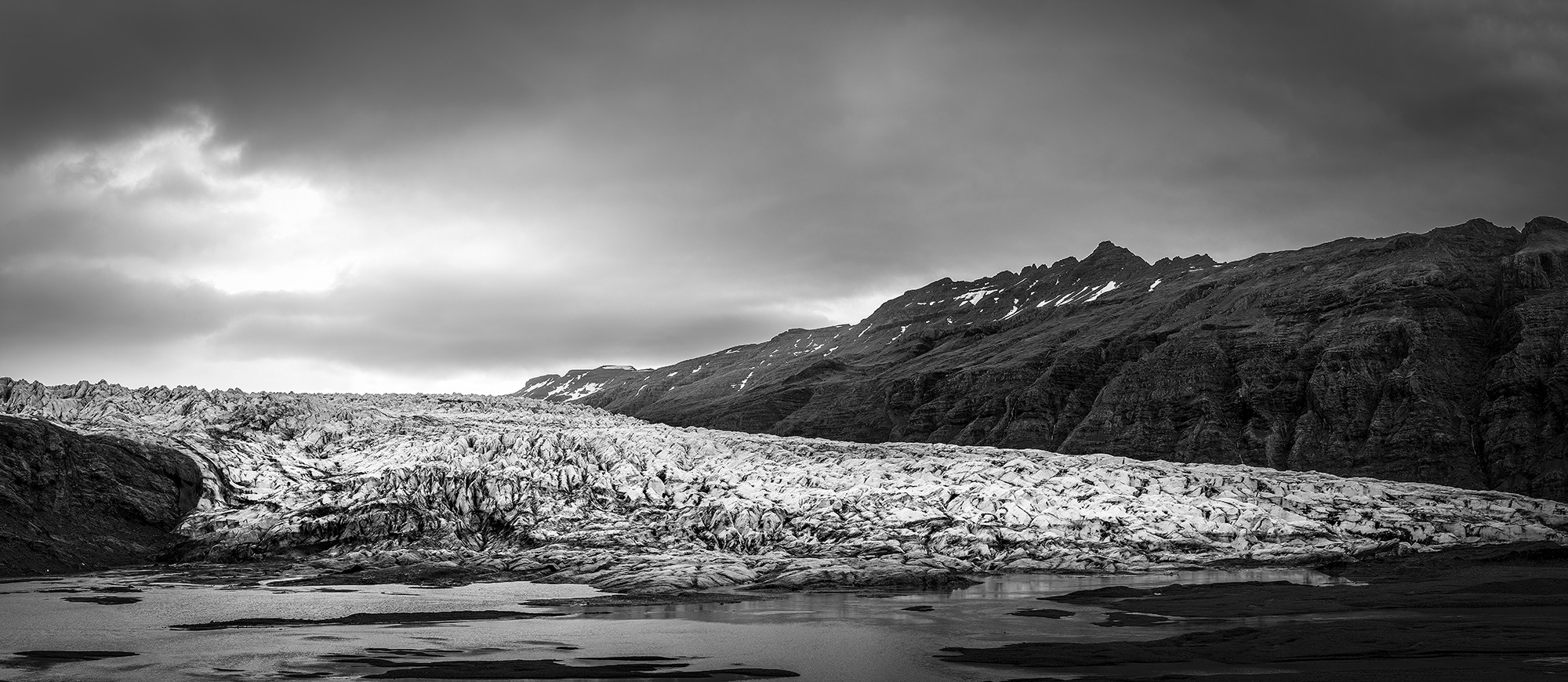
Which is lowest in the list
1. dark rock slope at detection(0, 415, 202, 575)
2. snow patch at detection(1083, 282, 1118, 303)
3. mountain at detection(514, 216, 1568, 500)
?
dark rock slope at detection(0, 415, 202, 575)

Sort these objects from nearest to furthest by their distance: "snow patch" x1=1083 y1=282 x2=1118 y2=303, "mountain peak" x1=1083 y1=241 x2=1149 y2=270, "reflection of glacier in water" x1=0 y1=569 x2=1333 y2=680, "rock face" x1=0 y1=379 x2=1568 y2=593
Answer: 1. "reflection of glacier in water" x1=0 y1=569 x2=1333 y2=680
2. "rock face" x1=0 y1=379 x2=1568 y2=593
3. "snow patch" x1=1083 y1=282 x2=1118 y2=303
4. "mountain peak" x1=1083 y1=241 x2=1149 y2=270

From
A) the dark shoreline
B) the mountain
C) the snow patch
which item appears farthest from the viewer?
the snow patch

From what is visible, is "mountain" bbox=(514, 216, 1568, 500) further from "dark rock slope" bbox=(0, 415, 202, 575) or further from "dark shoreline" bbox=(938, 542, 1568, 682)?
"dark rock slope" bbox=(0, 415, 202, 575)

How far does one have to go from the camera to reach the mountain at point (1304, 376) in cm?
7481

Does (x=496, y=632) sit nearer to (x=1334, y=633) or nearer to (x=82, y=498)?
(x=1334, y=633)

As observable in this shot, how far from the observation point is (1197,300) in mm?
119000

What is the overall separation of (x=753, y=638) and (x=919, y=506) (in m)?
18.7

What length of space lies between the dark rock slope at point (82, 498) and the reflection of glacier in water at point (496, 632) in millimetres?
4157

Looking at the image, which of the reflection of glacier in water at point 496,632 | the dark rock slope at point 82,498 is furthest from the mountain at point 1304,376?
the dark rock slope at point 82,498

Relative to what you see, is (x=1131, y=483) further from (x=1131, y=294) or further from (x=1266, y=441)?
(x=1131, y=294)

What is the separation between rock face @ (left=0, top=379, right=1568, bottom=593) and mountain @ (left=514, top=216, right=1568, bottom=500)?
41.4 meters

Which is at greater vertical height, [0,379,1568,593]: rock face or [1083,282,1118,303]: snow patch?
[1083,282,1118,303]: snow patch

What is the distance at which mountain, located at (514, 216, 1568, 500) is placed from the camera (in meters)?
74.8

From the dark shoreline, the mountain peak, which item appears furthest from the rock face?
the mountain peak
